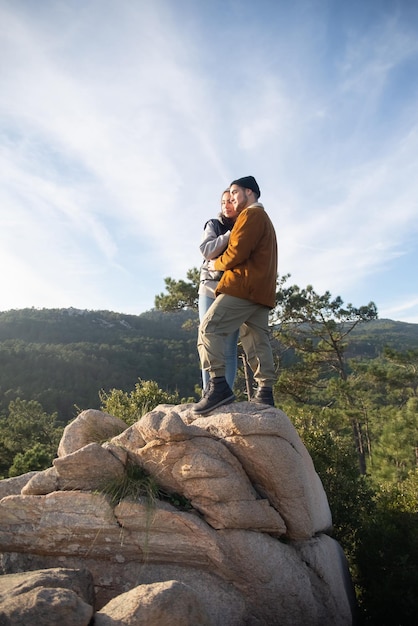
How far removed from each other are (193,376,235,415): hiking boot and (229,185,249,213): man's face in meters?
2.36

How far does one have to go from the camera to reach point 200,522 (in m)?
5.23

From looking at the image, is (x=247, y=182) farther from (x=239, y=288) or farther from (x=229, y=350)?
(x=229, y=350)

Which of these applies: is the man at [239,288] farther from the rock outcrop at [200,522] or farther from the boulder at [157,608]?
the boulder at [157,608]

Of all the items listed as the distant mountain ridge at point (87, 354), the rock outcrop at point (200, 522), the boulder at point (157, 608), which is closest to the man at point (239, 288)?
the rock outcrop at point (200, 522)

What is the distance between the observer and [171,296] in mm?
17750

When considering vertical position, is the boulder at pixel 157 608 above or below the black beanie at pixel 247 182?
below

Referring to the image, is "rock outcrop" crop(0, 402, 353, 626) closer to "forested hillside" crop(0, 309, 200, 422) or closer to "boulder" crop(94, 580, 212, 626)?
"boulder" crop(94, 580, 212, 626)

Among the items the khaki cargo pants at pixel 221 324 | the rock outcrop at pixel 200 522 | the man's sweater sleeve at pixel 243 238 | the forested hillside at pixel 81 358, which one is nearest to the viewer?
the rock outcrop at pixel 200 522

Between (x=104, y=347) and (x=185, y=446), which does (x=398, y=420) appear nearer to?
(x=185, y=446)

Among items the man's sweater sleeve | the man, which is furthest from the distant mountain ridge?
the man's sweater sleeve

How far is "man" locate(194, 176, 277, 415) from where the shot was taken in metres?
5.28

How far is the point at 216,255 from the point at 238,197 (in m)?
0.86

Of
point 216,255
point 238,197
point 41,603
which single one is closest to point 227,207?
point 238,197

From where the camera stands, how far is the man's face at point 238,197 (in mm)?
5684
